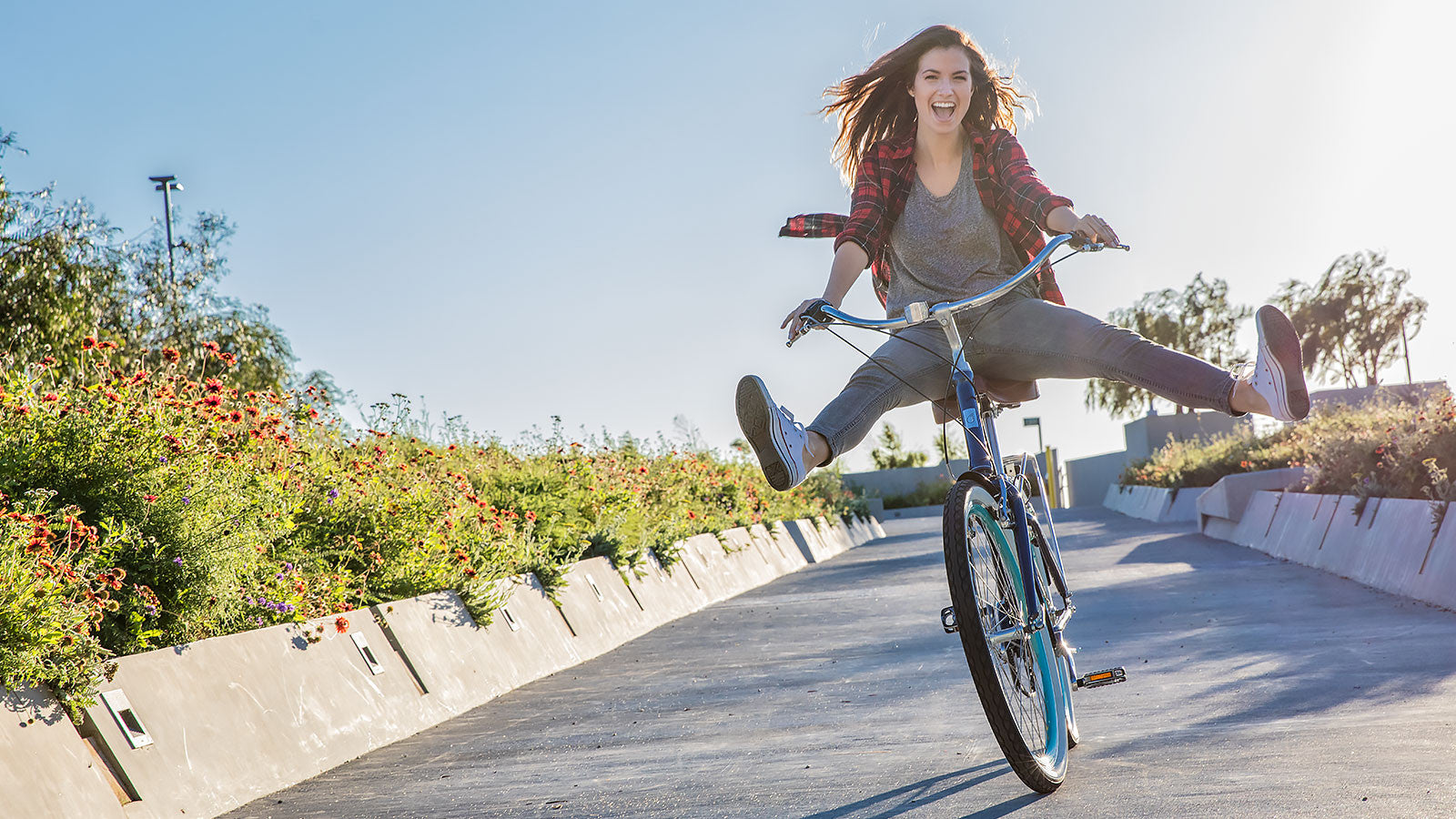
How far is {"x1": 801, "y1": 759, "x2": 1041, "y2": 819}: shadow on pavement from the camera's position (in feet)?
13.3

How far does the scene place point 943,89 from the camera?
464cm

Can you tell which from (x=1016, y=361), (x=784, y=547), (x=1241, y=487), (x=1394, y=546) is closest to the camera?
(x=1016, y=361)

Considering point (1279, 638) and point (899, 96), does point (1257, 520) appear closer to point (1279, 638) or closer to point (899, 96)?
point (1279, 638)

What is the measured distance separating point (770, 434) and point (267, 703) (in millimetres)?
2823

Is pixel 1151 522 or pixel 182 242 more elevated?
pixel 182 242

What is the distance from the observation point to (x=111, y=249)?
25484 millimetres

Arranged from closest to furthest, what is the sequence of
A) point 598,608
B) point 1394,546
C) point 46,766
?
1. point 46,766
2. point 1394,546
3. point 598,608

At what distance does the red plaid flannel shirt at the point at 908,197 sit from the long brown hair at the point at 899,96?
0.16m

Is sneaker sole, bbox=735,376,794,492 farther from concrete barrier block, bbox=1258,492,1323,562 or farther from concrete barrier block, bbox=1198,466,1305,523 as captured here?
concrete barrier block, bbox=1198,466,1305,523

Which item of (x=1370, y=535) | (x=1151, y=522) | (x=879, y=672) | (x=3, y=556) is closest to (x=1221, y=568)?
(x=1370, y=535)

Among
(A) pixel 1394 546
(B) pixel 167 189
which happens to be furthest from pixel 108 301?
(A) pixel 1394 546

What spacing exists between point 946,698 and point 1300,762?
2.29m

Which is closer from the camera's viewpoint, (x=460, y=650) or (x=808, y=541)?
(x=460, y=650)

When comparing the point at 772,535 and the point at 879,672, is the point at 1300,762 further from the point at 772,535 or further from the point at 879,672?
the point at 772,535
